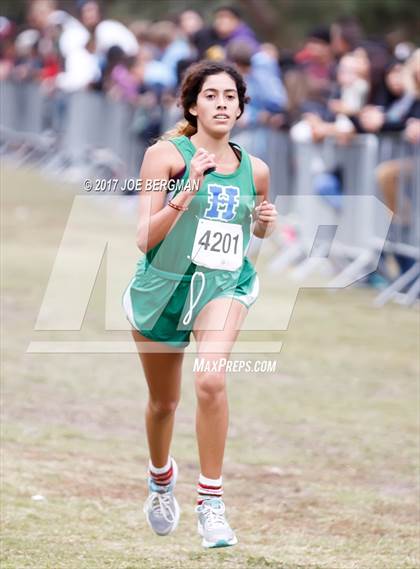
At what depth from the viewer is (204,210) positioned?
5.31m

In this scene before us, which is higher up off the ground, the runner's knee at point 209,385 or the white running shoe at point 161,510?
the runner's knee at point 209,385

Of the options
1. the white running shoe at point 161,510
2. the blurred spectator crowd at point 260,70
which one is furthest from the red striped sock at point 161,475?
the blurred spectator crowd at point 260,70

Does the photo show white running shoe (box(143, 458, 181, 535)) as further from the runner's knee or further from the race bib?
the race bib

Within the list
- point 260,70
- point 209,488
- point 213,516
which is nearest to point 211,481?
point 209,488

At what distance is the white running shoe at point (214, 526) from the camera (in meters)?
5.11

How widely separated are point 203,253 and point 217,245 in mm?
68

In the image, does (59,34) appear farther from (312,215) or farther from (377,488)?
(377,488)

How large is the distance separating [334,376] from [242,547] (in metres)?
3.73

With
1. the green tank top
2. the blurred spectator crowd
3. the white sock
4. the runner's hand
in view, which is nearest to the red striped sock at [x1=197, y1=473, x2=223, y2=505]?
the white sock

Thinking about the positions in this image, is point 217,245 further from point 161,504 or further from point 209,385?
point 161,504

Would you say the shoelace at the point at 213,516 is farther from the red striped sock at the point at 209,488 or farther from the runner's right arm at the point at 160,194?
the runner's right arm at the point at 160,194

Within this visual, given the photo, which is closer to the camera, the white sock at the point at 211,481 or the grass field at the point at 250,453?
the white sock at the point at 211,481

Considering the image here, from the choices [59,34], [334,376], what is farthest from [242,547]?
[59,34]

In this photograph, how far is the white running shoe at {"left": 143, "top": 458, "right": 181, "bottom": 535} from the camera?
5750 millimetres
